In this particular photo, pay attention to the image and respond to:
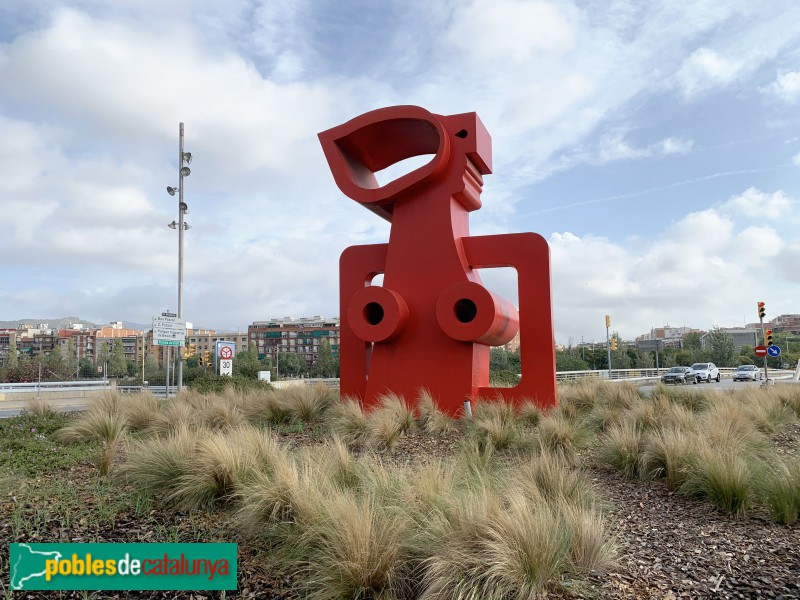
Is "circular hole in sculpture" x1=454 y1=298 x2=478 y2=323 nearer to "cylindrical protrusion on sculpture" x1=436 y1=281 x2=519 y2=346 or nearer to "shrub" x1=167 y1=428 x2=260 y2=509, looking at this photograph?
"cylindrical protrusion on sculpture" x1=436 y1=281 x2=519 y2=346

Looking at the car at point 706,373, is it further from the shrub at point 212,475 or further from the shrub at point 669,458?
the shrub at point 212,475

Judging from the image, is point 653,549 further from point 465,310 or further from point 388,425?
point 465,310

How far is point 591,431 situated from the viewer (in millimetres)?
8750

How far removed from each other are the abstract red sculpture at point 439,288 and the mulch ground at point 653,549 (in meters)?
5.87

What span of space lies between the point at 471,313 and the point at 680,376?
25463 millimetres

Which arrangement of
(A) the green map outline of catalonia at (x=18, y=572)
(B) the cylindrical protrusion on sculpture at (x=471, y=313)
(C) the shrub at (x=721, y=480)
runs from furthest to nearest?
(B) the cylindrical protrusion on sculpture at (x=471, y=313) < (C) the shrub at (x=721, y=480) < (A) the green map outline of catalonia at (x=18, y=572)

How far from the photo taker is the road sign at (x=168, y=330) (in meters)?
17.3

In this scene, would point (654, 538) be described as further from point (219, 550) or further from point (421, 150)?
point (421, 150)

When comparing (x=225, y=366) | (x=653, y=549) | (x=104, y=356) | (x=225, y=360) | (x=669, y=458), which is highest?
(x=104, y=356)

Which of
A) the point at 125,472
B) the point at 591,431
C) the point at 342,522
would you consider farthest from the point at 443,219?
the point at 342,522

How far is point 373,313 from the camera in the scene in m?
12.2

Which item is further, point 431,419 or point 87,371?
point 87,371

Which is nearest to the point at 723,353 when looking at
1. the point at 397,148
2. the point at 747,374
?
the point at 747,374

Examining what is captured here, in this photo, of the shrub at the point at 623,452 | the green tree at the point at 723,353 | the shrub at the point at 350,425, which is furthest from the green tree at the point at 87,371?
the shrub at the point at 623,452
